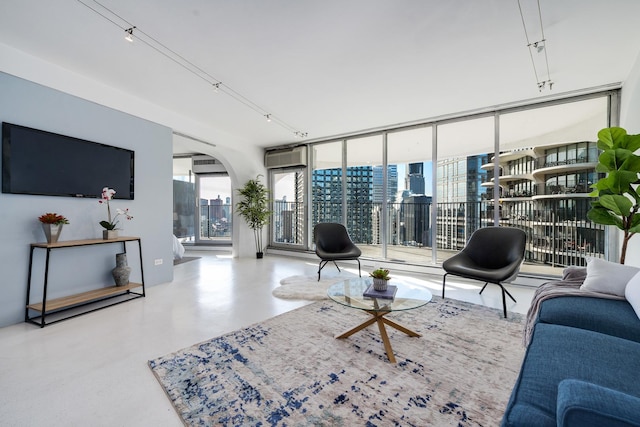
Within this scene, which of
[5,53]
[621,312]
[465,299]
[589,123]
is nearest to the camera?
[621,312]

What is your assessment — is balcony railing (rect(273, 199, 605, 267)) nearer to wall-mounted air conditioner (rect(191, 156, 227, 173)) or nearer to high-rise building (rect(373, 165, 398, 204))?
high-rise building (rect(373, 165, 398, 204))

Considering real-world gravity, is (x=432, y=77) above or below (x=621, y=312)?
above

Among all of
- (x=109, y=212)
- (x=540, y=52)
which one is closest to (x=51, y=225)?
(x=109, y=212)

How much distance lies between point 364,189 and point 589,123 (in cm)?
355

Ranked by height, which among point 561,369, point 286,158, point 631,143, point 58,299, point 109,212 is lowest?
point 58,299

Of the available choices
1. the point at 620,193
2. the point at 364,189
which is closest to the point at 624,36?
the point at 620,193

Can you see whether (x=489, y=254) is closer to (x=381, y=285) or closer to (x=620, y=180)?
(x=620, y=180)

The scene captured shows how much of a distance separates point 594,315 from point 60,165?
15.7 ft

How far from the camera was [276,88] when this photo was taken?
3.51 metres

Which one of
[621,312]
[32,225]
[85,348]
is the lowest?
[85,348]

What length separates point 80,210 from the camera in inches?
127

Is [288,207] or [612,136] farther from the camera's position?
[288,207]

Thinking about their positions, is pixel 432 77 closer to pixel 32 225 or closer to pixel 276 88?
pixel 276 88

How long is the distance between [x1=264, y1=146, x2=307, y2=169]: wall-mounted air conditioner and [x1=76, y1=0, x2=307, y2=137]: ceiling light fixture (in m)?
1.94
